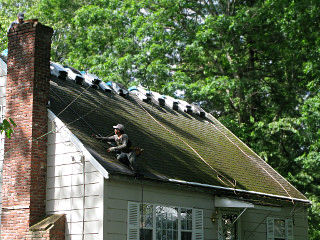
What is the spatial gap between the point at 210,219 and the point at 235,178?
2.16 m

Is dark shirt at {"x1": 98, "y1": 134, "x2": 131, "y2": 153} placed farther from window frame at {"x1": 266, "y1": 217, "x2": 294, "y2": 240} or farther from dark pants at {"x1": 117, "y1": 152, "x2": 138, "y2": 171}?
window frame at {"x1": 266, "y1": 217, "x2": 294, "y2": 240}

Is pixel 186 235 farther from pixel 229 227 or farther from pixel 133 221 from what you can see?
pixel 229 227

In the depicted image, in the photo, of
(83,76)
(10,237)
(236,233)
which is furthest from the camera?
(83,76)

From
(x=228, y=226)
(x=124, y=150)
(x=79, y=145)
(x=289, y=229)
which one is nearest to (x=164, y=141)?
(x=228, y=226)

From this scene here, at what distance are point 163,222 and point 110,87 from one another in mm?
7110

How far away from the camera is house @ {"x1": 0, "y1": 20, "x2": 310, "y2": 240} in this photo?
12172 millimetres

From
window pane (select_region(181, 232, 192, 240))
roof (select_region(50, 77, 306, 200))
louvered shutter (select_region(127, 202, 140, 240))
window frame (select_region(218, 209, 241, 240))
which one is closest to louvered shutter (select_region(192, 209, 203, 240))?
window pane (select_region(181, 232, 192, 240))

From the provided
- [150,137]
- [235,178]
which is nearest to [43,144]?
[150,137]

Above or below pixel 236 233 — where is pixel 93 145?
above

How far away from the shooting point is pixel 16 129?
13023 mm

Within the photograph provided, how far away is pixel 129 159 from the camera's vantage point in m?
12.7

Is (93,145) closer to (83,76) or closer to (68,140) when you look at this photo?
(68,140)

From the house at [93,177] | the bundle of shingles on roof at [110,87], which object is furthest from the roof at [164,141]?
the bundle of shingles on roof at [110,87]

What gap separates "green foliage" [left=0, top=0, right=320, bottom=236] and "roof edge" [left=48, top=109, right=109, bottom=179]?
1260cm
